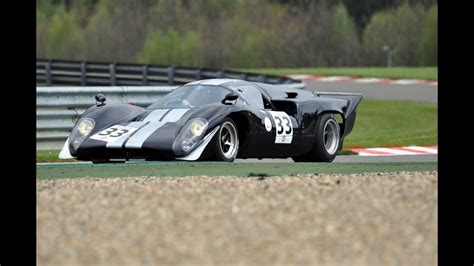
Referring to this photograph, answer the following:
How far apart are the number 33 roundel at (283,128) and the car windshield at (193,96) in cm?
67

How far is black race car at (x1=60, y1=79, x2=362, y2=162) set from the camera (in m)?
12.3

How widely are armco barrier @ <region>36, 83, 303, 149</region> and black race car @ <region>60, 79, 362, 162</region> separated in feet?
13.4

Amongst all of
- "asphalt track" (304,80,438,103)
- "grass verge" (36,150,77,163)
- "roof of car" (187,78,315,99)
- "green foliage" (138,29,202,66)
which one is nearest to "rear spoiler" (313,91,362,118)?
"roof of car" (187,78,315,99)

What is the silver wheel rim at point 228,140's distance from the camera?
12.6 meters

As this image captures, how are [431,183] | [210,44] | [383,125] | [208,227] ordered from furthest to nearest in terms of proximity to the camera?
[210,44] → [383,125] → [431,183] → [208,227]

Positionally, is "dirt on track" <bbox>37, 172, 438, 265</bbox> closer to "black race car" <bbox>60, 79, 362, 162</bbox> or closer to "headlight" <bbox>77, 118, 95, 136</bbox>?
"black race car" <bbox>60, 79, 362, 162</bbox>

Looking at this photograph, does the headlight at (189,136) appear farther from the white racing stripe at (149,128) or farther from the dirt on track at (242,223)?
the dirt on track at (242,223)

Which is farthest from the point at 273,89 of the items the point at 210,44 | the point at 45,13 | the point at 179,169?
the point at 45,13

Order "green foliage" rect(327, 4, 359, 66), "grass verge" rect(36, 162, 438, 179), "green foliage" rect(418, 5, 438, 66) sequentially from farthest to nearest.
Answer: "green foliage" rect(327, 4, 359, 66) < "green foliage" rect(418, 5, 438, 66) < "grass verge" rect(36, 162, 438, 179)

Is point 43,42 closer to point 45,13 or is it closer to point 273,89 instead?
point 45,13

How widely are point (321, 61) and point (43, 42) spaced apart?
704 inches

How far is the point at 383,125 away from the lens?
23.4 meters

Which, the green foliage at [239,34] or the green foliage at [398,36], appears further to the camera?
the green foliage at [239,34]

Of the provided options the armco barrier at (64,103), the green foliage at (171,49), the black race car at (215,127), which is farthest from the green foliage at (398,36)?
the black race car at (215,127)
